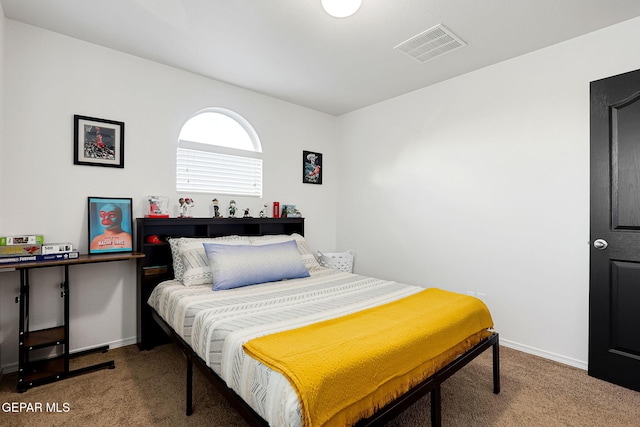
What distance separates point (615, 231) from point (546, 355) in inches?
46.1

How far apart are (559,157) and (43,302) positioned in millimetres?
4339

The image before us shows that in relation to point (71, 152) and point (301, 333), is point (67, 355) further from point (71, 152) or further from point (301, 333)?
point (301, 333)

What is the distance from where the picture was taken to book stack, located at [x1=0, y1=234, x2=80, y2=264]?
2.06m

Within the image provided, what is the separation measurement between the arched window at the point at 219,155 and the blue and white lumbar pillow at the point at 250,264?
3.21ft

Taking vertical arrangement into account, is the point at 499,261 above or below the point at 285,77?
below

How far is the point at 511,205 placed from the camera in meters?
2.85

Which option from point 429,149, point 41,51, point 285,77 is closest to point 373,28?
point 285,77

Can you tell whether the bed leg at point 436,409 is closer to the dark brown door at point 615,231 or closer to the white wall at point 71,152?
the dark brown door at point 615,231

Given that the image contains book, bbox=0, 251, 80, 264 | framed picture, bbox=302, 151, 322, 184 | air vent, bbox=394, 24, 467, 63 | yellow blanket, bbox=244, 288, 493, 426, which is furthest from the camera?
framed picture, bbox=302, 151, 322, 184

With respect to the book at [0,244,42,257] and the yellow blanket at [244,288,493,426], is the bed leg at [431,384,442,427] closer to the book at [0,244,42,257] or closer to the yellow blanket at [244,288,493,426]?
the yellow blanket at [244,288,493,426]

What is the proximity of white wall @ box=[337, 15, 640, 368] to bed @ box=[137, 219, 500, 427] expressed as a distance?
94 cm

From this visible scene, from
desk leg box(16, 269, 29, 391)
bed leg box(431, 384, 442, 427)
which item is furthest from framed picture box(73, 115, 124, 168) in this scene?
bed leg box(431, 384, 442, 427)

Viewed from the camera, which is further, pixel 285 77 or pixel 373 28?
pixel 285 77

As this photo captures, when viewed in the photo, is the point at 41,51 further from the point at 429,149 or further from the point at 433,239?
the point at 433,239
